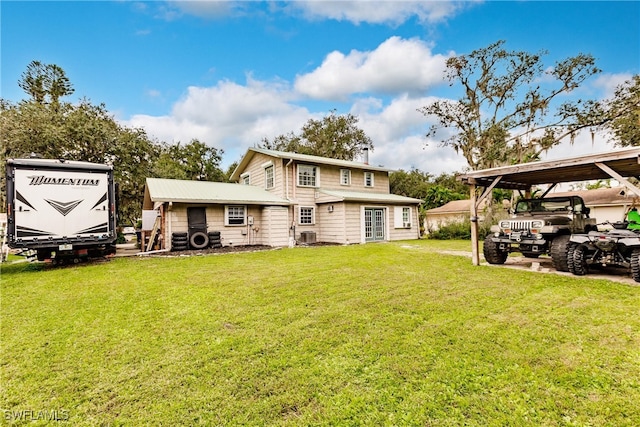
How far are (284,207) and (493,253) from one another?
31.3 feet

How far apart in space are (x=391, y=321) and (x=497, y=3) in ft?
42.1

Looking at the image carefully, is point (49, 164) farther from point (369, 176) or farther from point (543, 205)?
point (369, 176)

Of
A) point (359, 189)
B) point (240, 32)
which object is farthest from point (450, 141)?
point (240, 32)

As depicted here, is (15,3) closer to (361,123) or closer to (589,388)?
(589,388)

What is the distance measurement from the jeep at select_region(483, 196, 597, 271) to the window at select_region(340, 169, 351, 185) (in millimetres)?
10582

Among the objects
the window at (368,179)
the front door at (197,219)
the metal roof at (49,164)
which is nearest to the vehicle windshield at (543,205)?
the window at (368,179)

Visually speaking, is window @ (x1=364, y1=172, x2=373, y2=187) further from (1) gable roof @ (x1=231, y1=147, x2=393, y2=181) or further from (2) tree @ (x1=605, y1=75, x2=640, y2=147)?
(2) tree @ (x1=605, y1=75, x2=640, y2=147)

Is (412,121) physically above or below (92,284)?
above

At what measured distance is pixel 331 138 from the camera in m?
32.7

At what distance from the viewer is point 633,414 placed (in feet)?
6.63

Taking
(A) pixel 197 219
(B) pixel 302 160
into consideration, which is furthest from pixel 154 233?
(B) pixel 302 160

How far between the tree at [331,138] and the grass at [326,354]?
2838cm

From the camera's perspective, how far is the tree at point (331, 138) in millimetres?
32562

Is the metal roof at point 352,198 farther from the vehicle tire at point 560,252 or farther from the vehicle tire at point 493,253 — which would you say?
the vehicle tire at point 560,252
